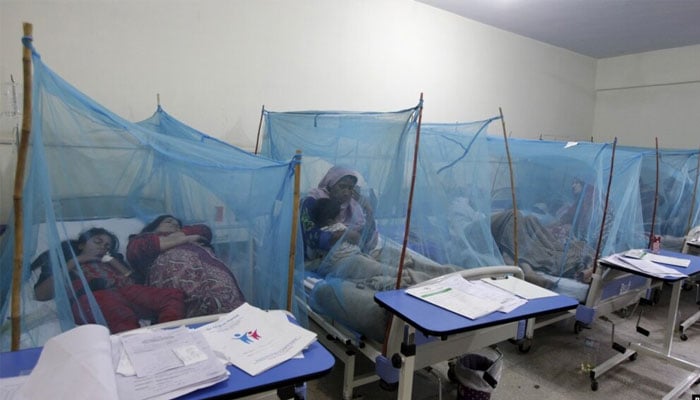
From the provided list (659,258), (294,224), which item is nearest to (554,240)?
(659,258)

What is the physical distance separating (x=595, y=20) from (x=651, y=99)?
2030 mm

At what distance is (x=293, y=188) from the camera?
160cm

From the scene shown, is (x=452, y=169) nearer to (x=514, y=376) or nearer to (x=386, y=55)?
(x=514, y=376)

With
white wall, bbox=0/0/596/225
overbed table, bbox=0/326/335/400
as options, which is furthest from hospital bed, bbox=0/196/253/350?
white wall, bbox=0/0/596/225

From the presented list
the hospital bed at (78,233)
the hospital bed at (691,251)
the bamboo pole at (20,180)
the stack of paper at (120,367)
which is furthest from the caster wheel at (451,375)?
the hospital bed at (691,251)

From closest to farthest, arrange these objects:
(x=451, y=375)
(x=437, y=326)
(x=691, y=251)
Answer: (x=437, y=326)
(x=451, y=375)
(x=691, y=251)

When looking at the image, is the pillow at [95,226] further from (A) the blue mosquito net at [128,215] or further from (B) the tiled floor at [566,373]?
(B) the tiled floor at [566,373]

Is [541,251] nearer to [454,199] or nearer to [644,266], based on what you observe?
[644,266]

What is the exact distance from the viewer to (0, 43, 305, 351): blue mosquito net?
125 centimetres

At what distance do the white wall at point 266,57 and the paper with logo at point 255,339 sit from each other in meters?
1.24

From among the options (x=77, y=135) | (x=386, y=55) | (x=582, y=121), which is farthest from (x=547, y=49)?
(x=77, y=135)

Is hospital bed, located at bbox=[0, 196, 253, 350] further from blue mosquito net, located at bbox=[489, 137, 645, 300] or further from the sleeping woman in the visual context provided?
blue mosquito net, located at bbox=[489, 137, 645, 300]

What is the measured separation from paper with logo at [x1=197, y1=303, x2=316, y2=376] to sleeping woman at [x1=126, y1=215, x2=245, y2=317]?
0.37 meters

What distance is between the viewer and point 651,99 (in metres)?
5.46
